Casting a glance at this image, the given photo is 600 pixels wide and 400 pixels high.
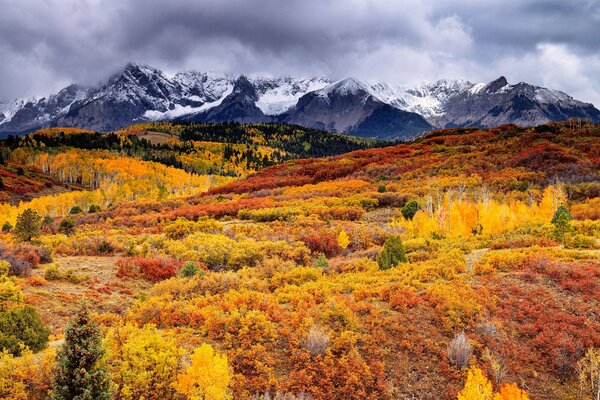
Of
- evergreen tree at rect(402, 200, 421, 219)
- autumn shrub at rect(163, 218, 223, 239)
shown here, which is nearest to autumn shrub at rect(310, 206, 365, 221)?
evergreen tree at rect(402, 200, 421, 219)

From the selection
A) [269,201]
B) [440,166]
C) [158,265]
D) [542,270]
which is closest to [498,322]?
[542,270]

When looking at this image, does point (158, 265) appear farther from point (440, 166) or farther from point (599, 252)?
point (440, 166)

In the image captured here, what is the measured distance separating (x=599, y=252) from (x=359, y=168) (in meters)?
48.8

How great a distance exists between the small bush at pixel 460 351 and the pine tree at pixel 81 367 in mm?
8332

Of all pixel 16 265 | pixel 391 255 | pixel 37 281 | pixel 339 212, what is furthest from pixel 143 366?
pixel 339 212

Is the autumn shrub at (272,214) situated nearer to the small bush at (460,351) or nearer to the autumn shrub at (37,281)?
the autumn shrub at (37,281)

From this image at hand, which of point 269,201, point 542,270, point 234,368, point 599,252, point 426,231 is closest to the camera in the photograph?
point 234,368

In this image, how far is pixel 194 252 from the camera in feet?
78.3

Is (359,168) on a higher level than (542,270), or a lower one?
higher

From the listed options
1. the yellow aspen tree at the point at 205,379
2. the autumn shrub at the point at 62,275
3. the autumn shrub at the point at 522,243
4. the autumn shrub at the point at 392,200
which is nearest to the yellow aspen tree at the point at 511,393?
the yellow aspen tree at the point at 205,379

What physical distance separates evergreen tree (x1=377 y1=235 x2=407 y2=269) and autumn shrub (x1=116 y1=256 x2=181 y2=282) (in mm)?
10078

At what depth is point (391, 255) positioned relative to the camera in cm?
1897

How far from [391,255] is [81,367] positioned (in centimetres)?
1382

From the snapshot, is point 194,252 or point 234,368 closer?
point 234,368
